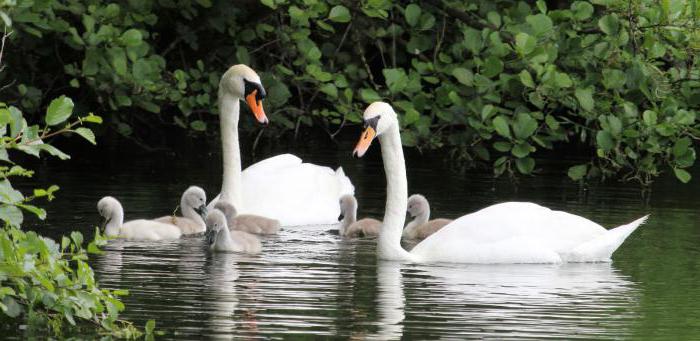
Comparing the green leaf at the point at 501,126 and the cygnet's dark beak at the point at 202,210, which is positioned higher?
the green leaf at the point at 501,126

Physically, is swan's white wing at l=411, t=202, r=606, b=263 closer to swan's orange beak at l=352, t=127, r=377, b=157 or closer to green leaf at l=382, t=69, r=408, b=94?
swan's orange beak at l=352, t=127, r=377, b=157

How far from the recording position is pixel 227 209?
45.4 feet

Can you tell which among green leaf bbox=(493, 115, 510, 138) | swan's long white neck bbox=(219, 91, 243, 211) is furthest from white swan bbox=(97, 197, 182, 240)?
green leaf bbox=(493, 115, 510, 138)

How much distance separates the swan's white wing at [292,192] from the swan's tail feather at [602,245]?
126 inches

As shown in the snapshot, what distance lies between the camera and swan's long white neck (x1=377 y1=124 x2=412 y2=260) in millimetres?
11930

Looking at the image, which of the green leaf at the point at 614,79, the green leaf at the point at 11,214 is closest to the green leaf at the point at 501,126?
the green leaf at the point at 614,79

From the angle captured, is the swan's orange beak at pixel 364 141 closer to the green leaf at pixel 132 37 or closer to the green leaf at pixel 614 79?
the green leaf at pixel 614 79

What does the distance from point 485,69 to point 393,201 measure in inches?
131

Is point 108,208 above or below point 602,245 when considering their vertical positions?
above

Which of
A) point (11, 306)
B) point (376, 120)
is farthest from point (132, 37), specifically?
point (11, 306)

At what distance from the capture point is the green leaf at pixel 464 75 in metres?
15.2

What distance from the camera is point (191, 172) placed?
1827 cm

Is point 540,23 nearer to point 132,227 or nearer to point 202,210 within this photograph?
point 202,210

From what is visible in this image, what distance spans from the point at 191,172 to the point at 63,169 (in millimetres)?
1432
